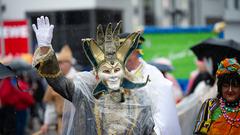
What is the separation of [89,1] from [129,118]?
19.1 meters

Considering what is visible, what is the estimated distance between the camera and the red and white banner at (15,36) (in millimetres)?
17859

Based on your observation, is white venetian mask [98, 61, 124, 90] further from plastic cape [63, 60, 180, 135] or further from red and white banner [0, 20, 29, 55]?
red and white banner [0, 20, 29, 55]

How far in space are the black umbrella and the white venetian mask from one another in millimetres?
3450

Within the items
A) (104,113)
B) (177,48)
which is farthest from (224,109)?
(177,48)

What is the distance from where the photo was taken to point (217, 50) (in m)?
10.5

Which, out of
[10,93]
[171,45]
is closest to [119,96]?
[10,93]

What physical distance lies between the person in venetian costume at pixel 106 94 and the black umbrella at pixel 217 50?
333 centimetres

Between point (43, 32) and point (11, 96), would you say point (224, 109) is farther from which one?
point (11, 96)

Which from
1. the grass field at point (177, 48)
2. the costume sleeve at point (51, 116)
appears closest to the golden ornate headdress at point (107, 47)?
the costume sleeve at point (51, 116)

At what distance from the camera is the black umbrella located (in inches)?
396

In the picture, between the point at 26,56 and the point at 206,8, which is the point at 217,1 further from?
the point at 26,56

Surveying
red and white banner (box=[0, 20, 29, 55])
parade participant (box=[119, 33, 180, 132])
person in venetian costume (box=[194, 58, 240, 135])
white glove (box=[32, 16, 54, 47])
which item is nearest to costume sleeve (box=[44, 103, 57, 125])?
parade participant (box=[119, 33, 180, 132])

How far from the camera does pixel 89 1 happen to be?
84.0 feet

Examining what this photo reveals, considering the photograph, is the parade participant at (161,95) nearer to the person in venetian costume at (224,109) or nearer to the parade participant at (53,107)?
the person in venetian costume at (224,109)
